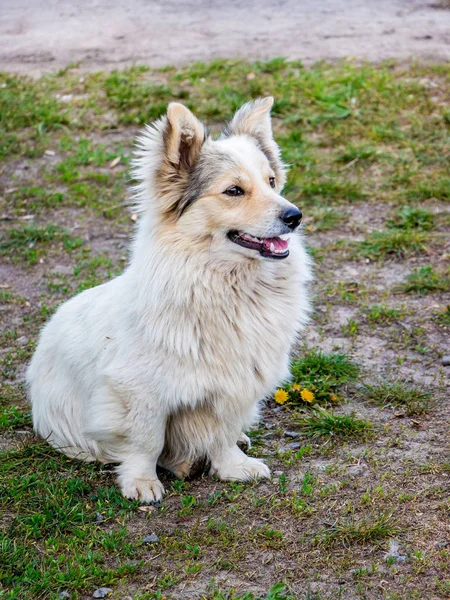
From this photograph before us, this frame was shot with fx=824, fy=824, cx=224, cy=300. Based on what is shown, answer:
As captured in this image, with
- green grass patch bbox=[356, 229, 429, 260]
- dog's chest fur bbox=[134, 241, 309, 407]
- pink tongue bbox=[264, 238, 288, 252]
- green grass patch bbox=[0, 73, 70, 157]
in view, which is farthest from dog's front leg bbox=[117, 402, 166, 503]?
green grass patch bbox=[0, 73, 70, 157]

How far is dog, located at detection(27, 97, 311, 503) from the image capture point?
386 centimetres

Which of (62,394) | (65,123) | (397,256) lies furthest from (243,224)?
(65,123)

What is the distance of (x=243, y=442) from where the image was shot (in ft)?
14.6

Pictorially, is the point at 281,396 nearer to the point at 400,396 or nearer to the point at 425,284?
the point at 400,396

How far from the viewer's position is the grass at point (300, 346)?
3.50m

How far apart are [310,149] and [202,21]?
380 cm

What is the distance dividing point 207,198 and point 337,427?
1518 millimetres

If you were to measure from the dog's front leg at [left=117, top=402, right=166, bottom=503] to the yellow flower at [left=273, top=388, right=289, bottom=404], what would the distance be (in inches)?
40.1

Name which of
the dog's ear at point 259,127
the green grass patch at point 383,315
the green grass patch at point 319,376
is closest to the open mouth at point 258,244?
the dog's ear at point 259,127

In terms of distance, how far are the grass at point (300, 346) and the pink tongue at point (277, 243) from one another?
1.13 metres

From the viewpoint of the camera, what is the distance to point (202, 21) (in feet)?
35.6

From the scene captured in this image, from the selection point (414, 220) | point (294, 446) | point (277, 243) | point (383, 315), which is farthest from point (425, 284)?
point (277, 243)

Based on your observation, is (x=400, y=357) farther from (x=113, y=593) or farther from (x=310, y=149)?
(x=310, y=149)

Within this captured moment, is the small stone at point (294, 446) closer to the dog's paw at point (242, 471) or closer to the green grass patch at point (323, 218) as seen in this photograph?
the dog's paw at point (242, 471)
